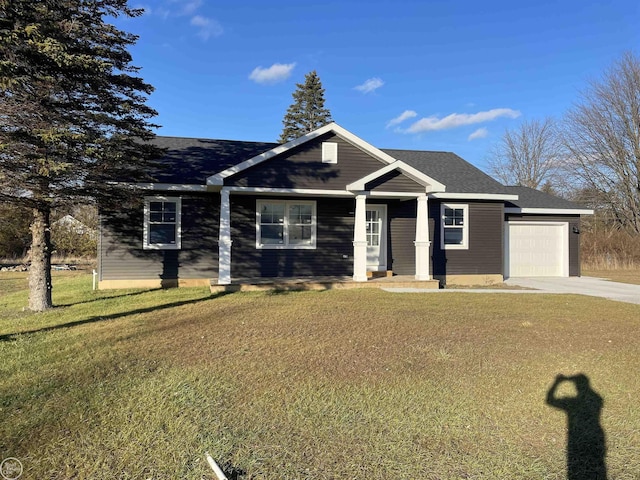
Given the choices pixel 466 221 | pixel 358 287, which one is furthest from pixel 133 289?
pixel 466 221

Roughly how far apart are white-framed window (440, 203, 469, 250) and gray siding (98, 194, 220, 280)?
7.39 meters

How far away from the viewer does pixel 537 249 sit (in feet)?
49.7

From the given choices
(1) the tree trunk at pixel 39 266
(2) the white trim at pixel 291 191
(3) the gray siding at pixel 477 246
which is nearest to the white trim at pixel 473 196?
(3) the gray siding at pixel 477 246

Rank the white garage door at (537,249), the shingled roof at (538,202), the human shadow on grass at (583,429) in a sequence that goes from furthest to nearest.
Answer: the white garage door at (537,249)
the shingled roof at (538,202)
the human shadow on grass at (583,429)

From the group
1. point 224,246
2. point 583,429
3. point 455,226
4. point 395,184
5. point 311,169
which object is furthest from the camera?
point 455,226

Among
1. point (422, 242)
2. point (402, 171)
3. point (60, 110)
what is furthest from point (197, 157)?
point (422, 242)

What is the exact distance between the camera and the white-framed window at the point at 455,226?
43.5 feet

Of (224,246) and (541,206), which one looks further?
(541,206)

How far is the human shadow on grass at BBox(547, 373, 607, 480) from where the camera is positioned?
2.74 metres

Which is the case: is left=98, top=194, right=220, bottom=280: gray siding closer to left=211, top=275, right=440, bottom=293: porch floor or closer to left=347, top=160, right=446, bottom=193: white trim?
left=211, top=275, right=440, bottom=293: porch floor

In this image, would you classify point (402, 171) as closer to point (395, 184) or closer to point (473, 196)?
point (395, 184)

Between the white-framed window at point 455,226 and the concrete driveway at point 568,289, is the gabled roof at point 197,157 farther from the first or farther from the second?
the white-framed window at point 455,226

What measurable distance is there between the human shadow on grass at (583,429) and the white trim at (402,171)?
292 inches

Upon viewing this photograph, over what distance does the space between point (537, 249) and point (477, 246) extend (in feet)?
11.4
